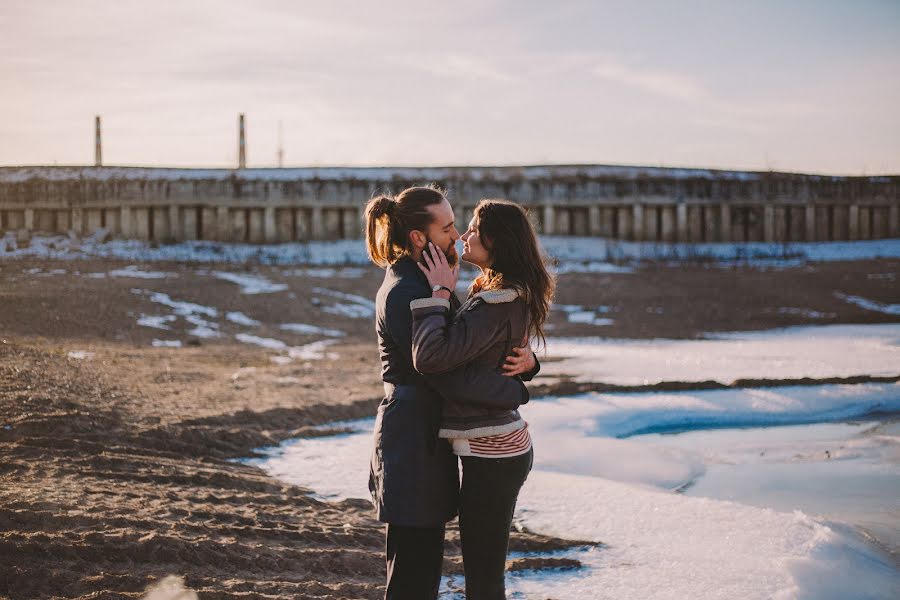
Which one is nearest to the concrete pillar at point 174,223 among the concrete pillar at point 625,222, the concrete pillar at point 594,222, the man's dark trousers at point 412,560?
the concrete pillar at point 594,222

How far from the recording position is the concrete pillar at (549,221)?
24.1 metres

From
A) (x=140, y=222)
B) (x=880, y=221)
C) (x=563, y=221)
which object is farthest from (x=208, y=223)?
(x=880, y=221)

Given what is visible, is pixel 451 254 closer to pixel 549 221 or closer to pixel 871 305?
pixel 871 305

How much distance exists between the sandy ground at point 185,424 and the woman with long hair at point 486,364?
1.41 meters

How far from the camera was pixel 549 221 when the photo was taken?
24.1 metres

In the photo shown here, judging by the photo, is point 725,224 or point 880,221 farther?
point 880,221

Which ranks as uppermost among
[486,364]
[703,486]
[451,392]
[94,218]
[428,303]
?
[94,218]

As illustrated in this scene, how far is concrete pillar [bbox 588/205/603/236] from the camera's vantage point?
79.4ft

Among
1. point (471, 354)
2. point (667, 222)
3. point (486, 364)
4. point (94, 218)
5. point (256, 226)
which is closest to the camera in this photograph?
point (471, 354)

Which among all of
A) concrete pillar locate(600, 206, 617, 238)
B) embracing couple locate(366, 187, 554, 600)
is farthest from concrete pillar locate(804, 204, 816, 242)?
embracing couple locate(366, 187, 554, 600)

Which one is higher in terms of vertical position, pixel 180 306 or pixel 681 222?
pixel 681 222

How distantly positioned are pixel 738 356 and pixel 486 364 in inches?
421

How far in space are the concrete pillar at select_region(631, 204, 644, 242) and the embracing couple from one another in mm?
20937

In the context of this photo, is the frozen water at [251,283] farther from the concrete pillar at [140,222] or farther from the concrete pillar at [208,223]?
the concrete pillar at [140,222]
